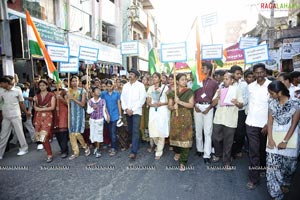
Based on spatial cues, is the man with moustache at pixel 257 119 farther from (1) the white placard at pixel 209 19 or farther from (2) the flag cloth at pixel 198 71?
(1) the white placard at pixel 209 19

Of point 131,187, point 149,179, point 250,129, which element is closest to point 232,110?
point 250,129

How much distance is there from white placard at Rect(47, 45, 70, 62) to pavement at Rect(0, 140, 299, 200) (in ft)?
7.49

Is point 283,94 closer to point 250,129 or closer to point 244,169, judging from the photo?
point 250,129

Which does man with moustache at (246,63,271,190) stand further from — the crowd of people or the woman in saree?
the woman in saree

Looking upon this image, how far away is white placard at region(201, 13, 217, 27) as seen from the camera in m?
5.48

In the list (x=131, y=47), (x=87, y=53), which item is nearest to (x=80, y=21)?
(x=131, y=47)

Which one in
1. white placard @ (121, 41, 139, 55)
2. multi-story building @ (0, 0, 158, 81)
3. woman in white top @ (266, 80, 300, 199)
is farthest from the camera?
multi-story building @ (0, 0, 158, 81)

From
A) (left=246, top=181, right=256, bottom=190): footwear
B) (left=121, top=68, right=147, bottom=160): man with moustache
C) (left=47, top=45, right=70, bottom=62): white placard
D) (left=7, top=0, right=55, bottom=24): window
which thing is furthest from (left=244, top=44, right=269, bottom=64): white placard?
(left=7, top=0, right=55, bottom=24): window

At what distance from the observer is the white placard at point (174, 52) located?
192 inches

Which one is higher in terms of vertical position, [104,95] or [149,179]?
[104,95]

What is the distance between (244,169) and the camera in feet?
14.7

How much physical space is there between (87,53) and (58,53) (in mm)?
858

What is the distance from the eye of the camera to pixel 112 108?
18.4ft

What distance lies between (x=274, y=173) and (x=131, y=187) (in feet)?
6.70
